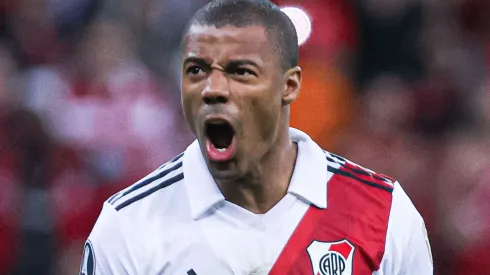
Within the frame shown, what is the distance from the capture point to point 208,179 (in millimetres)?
2172

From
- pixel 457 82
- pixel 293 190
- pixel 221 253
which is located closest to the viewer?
pixel 221 253

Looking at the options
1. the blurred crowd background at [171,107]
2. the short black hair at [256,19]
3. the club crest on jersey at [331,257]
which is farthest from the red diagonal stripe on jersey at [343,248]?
the blurred crowd background at [171,107]

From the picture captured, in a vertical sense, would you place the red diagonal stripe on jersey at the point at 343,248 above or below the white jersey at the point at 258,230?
below

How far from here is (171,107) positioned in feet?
13.6

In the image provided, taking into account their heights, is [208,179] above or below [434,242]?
above

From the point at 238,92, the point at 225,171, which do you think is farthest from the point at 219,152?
the point at 238,92

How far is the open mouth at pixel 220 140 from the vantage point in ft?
6.65

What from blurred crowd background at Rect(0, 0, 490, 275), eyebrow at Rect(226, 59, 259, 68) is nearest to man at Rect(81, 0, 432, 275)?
eyebrow at Rect(226, 59, 259, 68)

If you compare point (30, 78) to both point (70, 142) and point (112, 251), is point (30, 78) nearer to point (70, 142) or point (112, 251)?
point (70, 142)

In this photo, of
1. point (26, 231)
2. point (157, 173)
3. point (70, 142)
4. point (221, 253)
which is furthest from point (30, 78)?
point (221, 253)

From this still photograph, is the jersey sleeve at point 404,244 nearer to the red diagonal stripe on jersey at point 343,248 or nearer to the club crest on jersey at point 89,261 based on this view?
the red diagonal stripe on jersey at point 343,248

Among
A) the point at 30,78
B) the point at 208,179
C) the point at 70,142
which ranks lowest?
the point at 208,179

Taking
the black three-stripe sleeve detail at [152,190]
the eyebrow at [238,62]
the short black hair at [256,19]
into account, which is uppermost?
the short black hair at [256,19]

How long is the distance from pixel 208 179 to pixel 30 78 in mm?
2290
